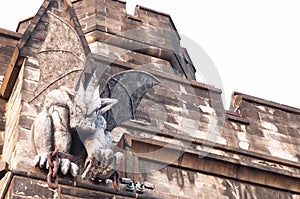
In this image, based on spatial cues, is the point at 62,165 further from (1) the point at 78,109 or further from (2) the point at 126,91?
(2) the point at 126,91

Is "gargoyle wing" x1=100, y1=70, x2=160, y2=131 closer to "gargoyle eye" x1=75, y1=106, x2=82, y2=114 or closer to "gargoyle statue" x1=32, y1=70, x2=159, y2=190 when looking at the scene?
"gargoyle statue" x1=32, y1=70, x2=159, y2=190

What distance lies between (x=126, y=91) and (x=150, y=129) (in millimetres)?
934

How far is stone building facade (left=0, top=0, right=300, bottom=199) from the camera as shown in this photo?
694 cm

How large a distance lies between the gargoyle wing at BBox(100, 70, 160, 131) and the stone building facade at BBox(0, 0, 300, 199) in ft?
0.55

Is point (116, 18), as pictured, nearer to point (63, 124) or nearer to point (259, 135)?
point (259, 135)

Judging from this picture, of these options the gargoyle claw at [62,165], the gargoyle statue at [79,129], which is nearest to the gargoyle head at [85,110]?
the gargoyle statue at [79,129]

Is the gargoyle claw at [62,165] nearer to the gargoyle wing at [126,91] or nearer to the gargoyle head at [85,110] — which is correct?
the gargoyle head at [85,110]

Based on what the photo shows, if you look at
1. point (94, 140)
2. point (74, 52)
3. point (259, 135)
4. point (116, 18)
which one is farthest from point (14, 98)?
point (116, 18)

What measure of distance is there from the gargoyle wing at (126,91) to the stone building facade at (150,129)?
166 mm

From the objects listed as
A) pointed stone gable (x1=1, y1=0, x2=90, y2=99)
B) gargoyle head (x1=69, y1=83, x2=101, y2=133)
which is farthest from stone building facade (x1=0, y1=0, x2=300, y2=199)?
gargoyle head (x1=69, y1=83, x2=101, y2=133)

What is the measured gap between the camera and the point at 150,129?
9.15 meters

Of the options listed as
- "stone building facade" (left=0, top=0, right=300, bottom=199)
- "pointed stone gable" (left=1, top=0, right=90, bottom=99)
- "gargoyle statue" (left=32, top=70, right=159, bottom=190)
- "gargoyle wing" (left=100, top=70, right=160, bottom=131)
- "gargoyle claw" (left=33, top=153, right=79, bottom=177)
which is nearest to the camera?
"gargoyle claw" (left=33, top=153, right=79, bottom=177)

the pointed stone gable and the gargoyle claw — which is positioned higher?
the pointed stone gable

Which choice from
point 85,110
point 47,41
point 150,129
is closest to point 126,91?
point 150,129
